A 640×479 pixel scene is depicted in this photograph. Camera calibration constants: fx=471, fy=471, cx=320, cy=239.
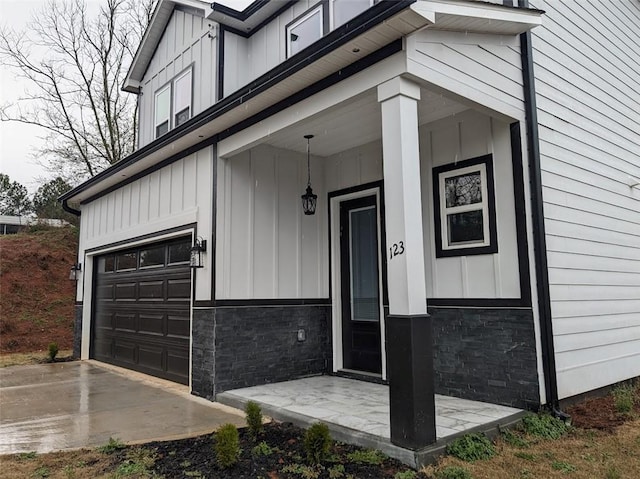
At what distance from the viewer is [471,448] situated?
11.7ft

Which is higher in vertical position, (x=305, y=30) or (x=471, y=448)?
(x=305, y=30)

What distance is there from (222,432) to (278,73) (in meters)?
3.35

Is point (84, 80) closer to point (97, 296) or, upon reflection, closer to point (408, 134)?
point (97, 296)

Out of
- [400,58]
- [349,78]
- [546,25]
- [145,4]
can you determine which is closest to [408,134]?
[400,58]

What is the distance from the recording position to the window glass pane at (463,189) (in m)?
5.14

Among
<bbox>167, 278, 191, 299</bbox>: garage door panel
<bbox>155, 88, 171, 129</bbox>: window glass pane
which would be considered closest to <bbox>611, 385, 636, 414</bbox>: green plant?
<bbox>167, 278, 191, 299</bbox>: garage door panel

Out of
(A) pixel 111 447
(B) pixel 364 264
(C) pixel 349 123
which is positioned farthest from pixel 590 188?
(A) pixel 111 447

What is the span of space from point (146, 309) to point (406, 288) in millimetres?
5645

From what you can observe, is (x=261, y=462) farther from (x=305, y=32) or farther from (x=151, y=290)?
(x=305, y=32)

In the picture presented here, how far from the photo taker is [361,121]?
5.39 m

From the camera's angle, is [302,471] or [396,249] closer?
[302,471]

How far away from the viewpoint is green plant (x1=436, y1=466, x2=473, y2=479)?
10.3ft

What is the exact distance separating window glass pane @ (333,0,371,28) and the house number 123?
4054 mm

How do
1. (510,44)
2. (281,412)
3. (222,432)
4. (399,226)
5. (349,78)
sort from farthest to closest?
(510,44)
(281,412)
(349,78)
(399,226)
(222,432)
